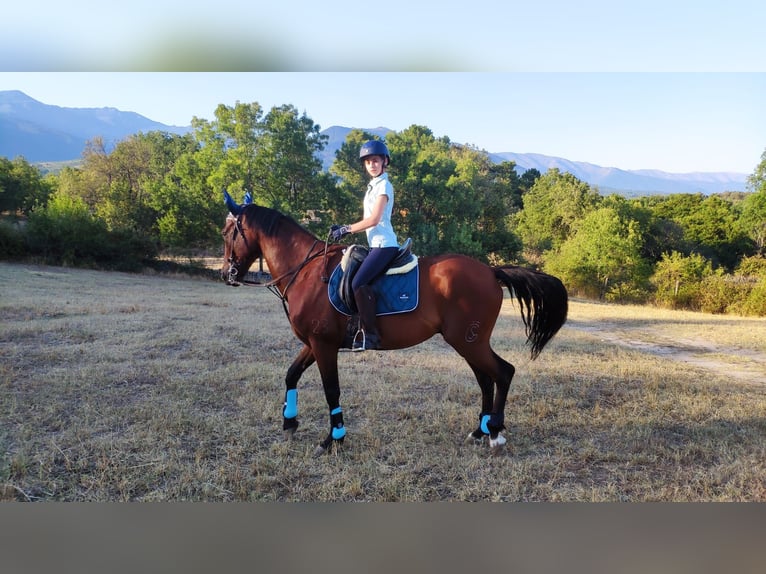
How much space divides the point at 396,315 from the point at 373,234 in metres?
0.61

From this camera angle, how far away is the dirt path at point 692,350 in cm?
445

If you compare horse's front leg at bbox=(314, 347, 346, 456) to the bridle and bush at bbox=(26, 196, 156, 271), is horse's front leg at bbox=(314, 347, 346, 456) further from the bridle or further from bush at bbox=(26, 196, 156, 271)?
bush at bbox=(26, 196, 156, 271)

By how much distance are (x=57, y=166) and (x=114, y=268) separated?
170cm

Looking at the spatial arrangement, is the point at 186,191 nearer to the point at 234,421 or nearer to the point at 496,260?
the point at 234,421

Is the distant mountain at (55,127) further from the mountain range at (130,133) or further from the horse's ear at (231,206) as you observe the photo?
the horse's ear at (231,206)

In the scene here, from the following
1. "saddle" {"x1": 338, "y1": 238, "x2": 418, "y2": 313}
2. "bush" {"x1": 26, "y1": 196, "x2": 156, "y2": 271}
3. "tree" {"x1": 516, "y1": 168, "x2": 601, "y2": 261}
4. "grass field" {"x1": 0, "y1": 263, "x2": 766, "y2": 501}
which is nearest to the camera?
"grass field" {"x1": 0, "y1": 263, "x2": 766, "y2": 501}

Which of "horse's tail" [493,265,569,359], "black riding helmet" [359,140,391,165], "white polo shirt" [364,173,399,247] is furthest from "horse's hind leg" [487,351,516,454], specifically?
"black riding helmet" [359,140,391,165]

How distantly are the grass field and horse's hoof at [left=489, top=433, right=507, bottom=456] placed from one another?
0.09m

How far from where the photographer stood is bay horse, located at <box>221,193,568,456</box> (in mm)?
3160

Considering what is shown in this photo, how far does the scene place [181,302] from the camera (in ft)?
24.4

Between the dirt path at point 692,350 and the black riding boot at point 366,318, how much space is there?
372 cm

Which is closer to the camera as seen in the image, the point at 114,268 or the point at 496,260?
the point at 496,260

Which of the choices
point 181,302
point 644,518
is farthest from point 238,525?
point 181,302

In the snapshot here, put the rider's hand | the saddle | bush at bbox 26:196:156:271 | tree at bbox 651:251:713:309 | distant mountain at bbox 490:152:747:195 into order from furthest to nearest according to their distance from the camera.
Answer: bush at bbox 26:196:156:271
tree at bbox 651:251:713:309
distant mountain at bbox 490:152:747:195
the saddle
the rider's hand
